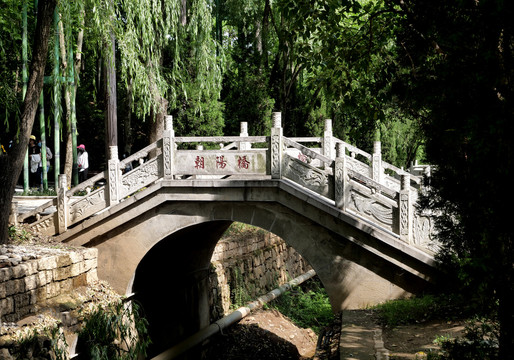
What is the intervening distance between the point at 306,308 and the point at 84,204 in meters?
7.67

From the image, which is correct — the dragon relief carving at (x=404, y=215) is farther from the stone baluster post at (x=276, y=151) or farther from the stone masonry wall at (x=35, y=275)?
the stone masonry wall at (x=35, y=275)

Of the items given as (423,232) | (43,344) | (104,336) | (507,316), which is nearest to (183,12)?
(104,336)

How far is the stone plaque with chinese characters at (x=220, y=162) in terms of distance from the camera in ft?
32.5

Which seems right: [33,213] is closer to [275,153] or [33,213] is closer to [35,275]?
[35,275]

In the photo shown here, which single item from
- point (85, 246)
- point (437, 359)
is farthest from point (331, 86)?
point (85, 246)

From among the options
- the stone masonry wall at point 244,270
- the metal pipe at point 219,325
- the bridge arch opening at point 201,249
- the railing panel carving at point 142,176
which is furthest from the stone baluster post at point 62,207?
the stone masonry wall at point 244,270

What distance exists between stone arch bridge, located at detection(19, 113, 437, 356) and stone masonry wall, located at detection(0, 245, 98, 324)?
840 millimetres

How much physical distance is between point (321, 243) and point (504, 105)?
5.96 m

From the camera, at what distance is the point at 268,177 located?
987 cm

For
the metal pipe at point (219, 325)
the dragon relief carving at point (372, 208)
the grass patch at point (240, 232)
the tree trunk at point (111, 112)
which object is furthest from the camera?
the grass patch at point (240, 232)

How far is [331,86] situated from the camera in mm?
7289

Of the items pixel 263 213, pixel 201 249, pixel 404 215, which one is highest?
pixel 404 215

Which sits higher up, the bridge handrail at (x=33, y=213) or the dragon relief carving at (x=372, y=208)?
the dragon relief carving at (x=372, y=208)

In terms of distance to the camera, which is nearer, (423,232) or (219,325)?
(423,232)
